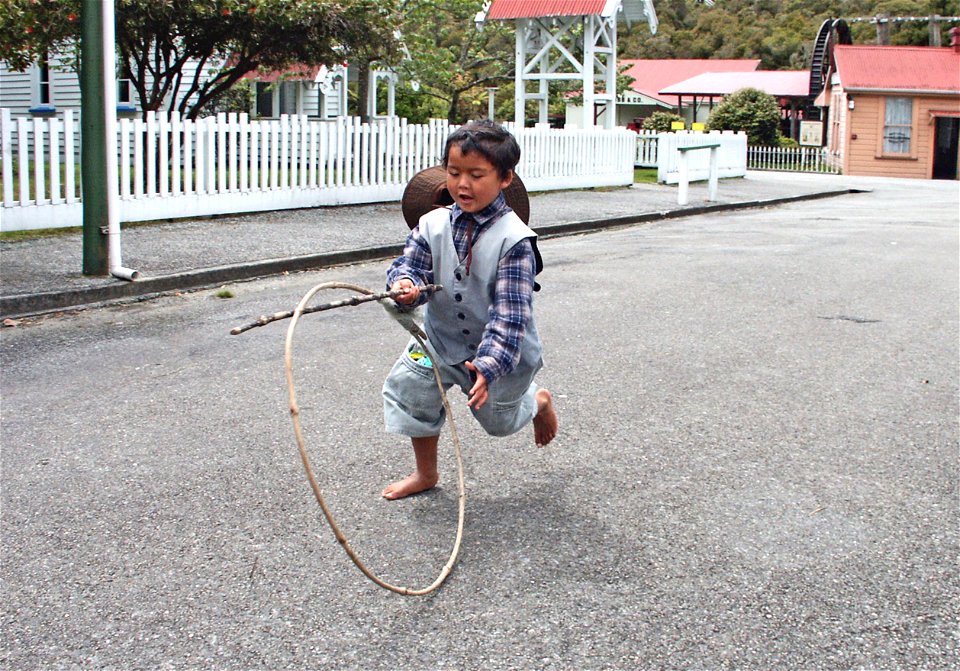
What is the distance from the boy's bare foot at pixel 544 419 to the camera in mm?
4137

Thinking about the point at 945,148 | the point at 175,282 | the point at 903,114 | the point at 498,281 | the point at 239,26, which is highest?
the point at 903,114

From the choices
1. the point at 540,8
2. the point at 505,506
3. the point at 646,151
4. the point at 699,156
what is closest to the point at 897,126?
the point at 646,151

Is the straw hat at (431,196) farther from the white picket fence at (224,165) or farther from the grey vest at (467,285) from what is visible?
the white picket fence at (224,165)

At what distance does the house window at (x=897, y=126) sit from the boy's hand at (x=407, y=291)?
132 ft

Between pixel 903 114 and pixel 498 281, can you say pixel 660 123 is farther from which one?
pixel 498 281

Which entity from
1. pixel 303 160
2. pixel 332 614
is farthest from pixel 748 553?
pixel 303 160

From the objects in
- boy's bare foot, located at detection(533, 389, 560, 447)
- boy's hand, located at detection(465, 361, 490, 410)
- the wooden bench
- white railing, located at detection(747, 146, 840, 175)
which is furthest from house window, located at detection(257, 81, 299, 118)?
boy's hand, located at detection(465, 361, 490, 410)

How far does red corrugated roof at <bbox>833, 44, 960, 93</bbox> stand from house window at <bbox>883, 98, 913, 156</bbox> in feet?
2.67

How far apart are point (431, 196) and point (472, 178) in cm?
232

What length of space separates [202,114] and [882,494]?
2494 cm

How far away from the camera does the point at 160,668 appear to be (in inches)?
113

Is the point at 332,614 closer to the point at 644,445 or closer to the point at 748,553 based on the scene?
the point at 748,553

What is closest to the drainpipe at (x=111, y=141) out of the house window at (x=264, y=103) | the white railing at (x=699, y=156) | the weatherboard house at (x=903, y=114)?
the white railing at (x=699, y=156)

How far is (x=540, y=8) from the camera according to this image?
24438 millimetres
